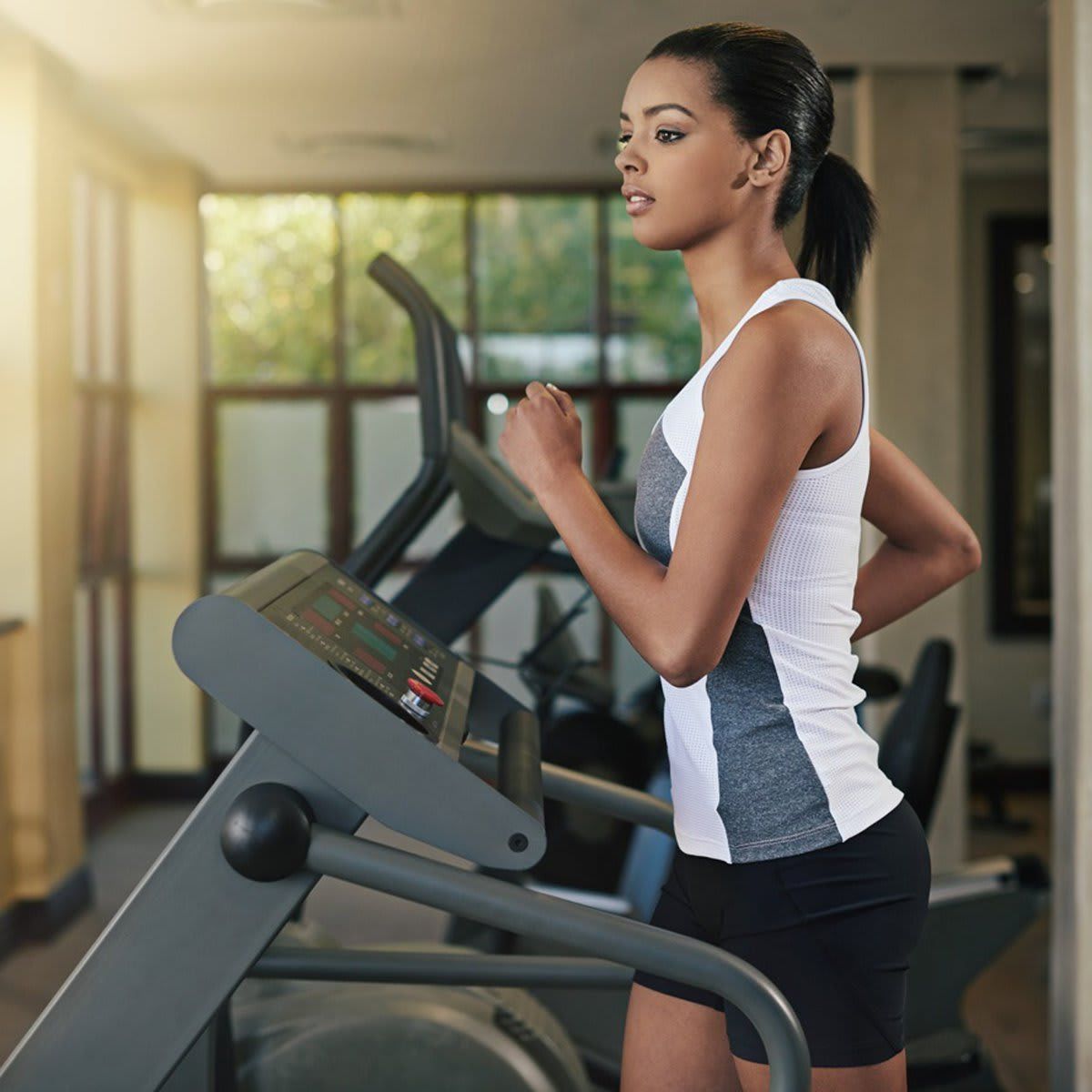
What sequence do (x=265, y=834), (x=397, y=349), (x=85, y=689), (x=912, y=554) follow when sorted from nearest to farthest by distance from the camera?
(x=265, y=834)
(x=912, y=554)
(x=85, y=689)
(x=397, y=349)

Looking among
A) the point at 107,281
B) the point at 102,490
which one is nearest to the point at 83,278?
the point at 107,281

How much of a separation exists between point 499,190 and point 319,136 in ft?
2.87

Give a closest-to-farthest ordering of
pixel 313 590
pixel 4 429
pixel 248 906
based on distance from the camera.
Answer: pixel 248 906 → pixel 313 590 → pixel 4 429

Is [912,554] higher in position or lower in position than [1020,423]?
lower

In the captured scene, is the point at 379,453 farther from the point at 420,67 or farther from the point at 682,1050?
the point at 682,1050

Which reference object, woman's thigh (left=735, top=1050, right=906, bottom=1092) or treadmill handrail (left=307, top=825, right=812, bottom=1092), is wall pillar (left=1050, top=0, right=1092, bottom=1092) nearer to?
woman's thigh (left=735, top=1050, right=906, bottom=1092)

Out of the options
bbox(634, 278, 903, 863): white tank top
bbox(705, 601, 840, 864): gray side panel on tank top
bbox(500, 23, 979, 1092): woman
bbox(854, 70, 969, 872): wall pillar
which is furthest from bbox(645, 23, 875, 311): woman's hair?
bbox(854, 70, 969, 872): wall pillar

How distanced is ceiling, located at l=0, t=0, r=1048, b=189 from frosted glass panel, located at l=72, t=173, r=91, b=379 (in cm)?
32

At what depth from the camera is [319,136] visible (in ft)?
15.0

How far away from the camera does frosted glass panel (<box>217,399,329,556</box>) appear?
5383 mm

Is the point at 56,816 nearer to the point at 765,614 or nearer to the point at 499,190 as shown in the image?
the point at 499,190

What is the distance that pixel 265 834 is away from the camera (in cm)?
83

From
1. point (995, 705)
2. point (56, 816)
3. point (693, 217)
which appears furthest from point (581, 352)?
point (693, 217)

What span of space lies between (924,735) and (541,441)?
4.33ft
